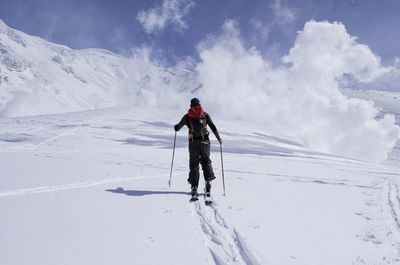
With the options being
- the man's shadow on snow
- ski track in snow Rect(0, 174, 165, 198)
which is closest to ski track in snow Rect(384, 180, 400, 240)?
the man's shadow on snow

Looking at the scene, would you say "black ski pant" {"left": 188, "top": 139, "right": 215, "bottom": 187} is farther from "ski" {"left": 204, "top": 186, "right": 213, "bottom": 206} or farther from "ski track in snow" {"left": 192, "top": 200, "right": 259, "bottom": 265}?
"ski track in snow" {"left": 192, "top": 200, "right": 259, "bottom": 265}

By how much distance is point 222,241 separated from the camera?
6637 mm

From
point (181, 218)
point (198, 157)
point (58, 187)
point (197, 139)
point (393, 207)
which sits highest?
point (197, 139)

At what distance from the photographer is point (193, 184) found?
10500 mm

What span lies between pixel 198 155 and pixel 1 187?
5.04 meters

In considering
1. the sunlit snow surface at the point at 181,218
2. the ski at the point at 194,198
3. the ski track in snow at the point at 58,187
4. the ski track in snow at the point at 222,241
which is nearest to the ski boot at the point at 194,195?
the ski at the point at 194,198

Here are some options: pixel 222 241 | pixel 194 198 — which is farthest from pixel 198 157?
pixel 222 241

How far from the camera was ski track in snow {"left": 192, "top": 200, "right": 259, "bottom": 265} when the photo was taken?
5855 millimetres

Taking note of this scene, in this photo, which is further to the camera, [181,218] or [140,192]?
[140,192]

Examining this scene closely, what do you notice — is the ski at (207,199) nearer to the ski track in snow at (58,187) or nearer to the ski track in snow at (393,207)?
the ski track in snow at (58,187)

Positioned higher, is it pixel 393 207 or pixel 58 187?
pixel 58 187

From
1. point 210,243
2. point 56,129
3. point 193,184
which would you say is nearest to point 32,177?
point 193,184

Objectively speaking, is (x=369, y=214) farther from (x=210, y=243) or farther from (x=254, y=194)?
(x=210, y=243)

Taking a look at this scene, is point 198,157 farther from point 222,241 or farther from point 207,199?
point 222,241
